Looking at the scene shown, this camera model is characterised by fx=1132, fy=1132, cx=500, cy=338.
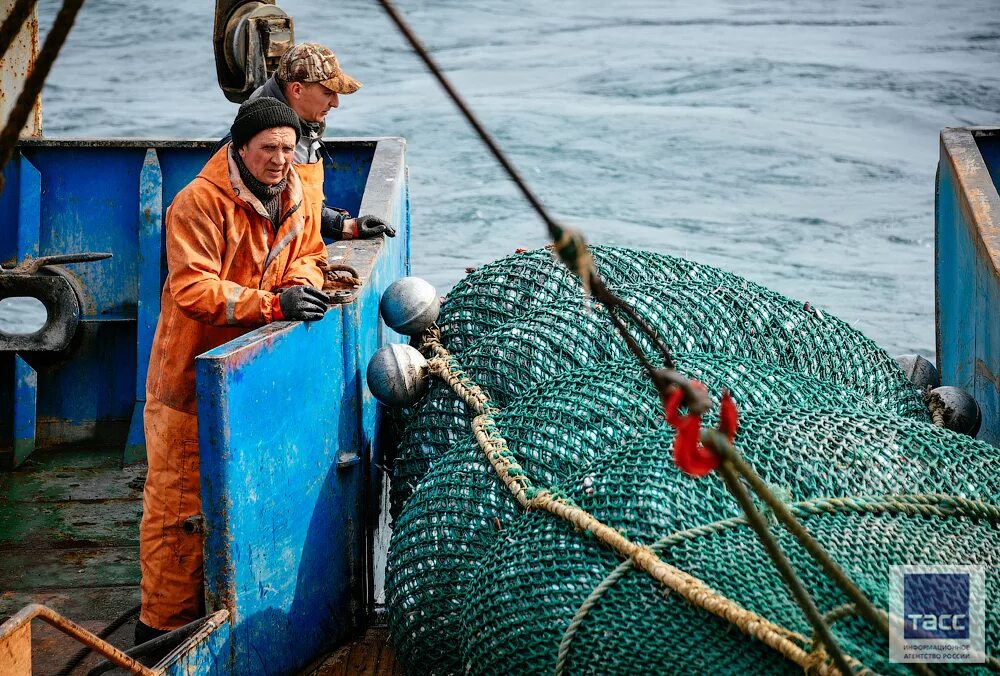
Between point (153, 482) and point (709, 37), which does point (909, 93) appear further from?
point (153, 482)

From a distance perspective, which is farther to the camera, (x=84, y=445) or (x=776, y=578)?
(x=84, y=445)

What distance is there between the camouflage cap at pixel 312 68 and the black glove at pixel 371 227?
0.69m

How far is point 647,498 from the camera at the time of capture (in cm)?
292

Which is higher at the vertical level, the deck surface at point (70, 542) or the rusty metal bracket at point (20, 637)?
the rusty metal bracket at point (20, 637)

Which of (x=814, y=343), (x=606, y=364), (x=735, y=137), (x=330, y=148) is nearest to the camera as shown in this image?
(x=606, y=364)

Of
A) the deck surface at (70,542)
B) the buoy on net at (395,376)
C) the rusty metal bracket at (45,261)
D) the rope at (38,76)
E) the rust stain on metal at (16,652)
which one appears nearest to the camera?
the rope at (38,76)

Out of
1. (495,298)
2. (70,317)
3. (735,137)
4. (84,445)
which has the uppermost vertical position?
(495,298)

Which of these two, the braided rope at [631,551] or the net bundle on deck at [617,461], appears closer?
the braided rope at [631,551]

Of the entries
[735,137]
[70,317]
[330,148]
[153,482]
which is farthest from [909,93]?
[153,482]

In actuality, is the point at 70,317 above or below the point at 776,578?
below

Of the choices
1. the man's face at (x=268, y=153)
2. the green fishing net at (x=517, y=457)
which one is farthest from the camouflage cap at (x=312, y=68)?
the green fishing net at (x=517, y=457)

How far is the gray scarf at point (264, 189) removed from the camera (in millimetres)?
3686

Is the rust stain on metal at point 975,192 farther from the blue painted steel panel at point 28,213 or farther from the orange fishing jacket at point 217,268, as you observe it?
the blue painted steel panel at point 28,213

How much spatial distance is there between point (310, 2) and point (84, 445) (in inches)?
823
